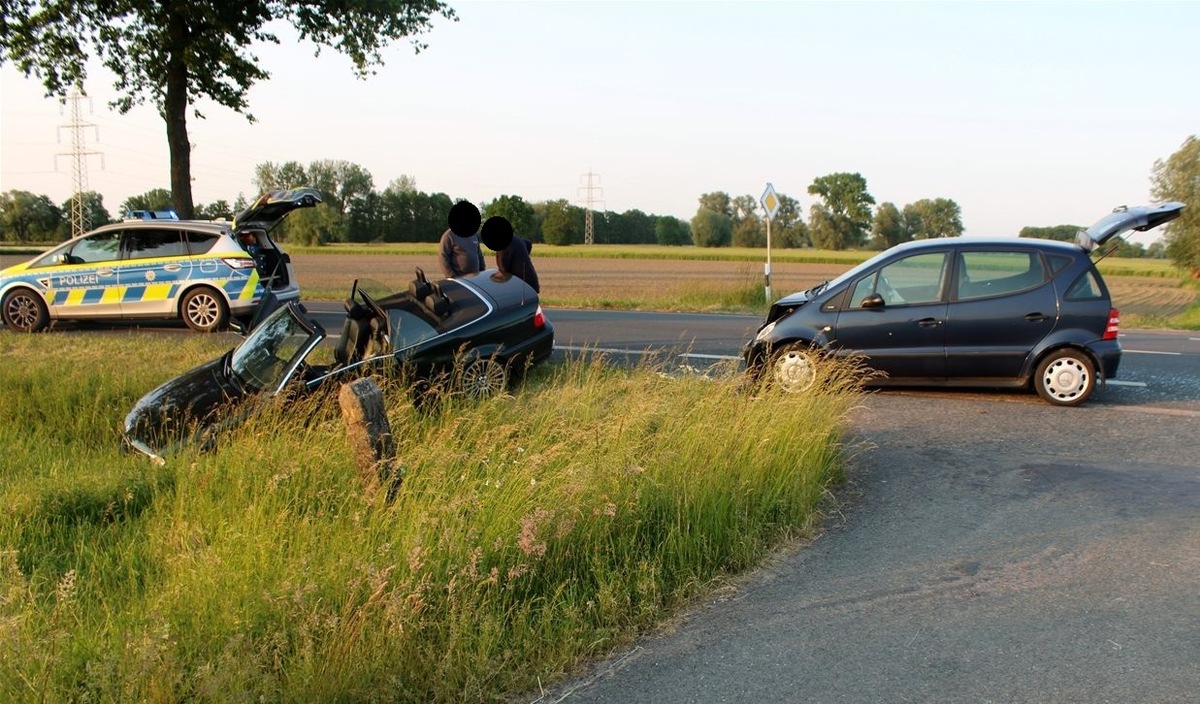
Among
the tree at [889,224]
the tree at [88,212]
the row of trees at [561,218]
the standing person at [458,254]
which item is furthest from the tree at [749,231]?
the standing person at [458,254]

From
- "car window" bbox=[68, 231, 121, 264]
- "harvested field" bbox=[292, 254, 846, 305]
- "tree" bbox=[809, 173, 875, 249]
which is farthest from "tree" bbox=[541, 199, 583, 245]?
"car window" bbox=[68, 231, 121, 264]

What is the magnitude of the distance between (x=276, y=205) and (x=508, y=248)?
557 cm

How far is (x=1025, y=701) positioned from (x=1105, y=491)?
3.36 metres

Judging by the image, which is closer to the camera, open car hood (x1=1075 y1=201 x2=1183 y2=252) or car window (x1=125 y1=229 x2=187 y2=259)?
open car hood (x1=1075 y1=201 x2=1183 y2=252)

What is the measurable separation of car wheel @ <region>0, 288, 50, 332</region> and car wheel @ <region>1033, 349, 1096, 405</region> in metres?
14.3

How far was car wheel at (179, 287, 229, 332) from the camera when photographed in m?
14.5

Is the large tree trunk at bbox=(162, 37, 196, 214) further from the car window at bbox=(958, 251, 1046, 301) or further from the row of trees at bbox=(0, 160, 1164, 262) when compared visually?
the row of trees at bbox=(0, 160, 1164, 262)

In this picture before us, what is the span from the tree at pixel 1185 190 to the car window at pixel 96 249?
30796 mm

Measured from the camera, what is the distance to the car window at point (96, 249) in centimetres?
1469

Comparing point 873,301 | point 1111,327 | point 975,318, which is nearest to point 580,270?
point 873,301

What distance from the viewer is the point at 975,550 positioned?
17.0ft

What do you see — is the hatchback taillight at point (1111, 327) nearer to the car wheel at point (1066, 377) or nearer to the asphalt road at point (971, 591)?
the car wheel at point (1066, 377)

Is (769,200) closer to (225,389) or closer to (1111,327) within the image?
(1111,327)

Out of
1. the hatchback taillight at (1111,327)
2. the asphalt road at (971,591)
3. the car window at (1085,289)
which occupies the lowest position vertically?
the asphalt road at (971,591)
